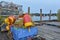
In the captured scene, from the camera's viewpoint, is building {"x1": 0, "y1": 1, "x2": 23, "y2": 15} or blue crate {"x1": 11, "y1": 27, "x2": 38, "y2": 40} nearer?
blue crate {"x1": 11, "y1": 27, "x2": 38, "y2": 40}

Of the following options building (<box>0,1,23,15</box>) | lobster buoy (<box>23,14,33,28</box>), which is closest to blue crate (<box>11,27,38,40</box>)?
lobster buoy (<box>23,14,33,28</box>)

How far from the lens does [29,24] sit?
4.84m

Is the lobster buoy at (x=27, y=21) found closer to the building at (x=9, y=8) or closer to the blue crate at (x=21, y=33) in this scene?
the blue crate at (x=21, y=33)

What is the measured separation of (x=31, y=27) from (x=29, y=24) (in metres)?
0.17

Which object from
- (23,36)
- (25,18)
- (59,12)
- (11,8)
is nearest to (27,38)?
(23,36)

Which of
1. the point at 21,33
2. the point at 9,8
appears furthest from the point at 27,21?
the point at 9,8

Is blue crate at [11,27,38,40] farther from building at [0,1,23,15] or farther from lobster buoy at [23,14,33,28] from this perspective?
building at [0,1,23,15]

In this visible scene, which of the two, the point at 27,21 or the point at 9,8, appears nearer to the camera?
the point at 27,21

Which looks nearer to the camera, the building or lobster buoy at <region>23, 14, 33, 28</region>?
lobster buoy at <region>23, 14, 33, 28</region>

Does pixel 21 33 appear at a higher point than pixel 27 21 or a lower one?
lower

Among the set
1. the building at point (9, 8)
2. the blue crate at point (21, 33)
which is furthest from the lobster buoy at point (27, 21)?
the building at point (9, 8)

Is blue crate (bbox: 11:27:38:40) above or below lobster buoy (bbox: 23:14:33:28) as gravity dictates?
below

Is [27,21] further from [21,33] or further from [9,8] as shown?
[9,8]

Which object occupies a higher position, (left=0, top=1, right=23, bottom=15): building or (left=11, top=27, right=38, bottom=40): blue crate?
(left=0, top=1, right=23, bottom=15): building
